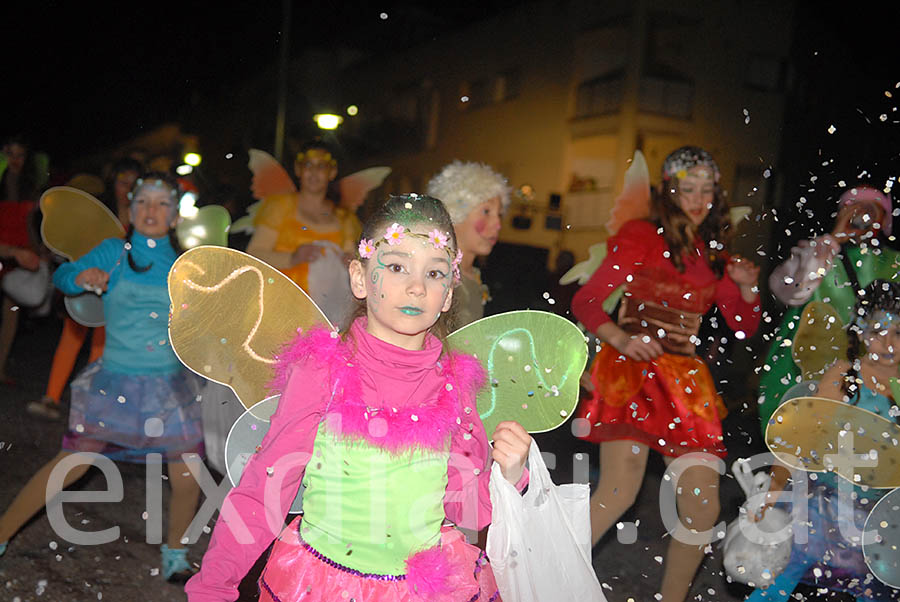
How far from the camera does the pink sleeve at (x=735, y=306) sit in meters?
2.62

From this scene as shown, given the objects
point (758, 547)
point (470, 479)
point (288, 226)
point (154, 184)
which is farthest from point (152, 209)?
A: point (758, 547)

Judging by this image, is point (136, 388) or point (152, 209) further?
point (152, 209)

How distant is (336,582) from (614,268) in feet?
5.47

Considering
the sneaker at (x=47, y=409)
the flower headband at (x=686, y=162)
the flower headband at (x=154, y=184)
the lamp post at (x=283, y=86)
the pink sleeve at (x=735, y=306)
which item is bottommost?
the sneaker at (x=47, y=409)

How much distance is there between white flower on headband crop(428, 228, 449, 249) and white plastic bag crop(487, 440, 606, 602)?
0.41 metres

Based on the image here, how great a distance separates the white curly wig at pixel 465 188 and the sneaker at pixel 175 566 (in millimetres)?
1601

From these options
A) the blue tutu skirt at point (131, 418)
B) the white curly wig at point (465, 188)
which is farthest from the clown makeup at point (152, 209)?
the white curly wig at point (465, 188)

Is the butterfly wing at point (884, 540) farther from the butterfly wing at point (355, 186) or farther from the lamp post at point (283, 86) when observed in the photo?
the lamp post at point (283, 86)

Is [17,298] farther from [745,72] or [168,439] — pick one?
[745,72]

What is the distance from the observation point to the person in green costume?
2.68m

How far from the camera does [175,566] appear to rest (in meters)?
2.51

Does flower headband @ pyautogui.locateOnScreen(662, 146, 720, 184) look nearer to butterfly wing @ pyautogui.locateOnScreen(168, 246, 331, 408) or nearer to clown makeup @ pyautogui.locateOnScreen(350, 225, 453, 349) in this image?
clown makeup @ pyautogui.locateOnScreen(350, 225, 453, 349)

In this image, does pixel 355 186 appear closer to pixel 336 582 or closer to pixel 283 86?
pixel 283 86

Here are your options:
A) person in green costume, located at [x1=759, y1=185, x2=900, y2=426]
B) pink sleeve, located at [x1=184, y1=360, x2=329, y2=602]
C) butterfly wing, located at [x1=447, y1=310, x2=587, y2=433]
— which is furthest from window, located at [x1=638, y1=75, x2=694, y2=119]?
pink sleeve, located at [x1=184, y1=360, x2=329, y2=602]
